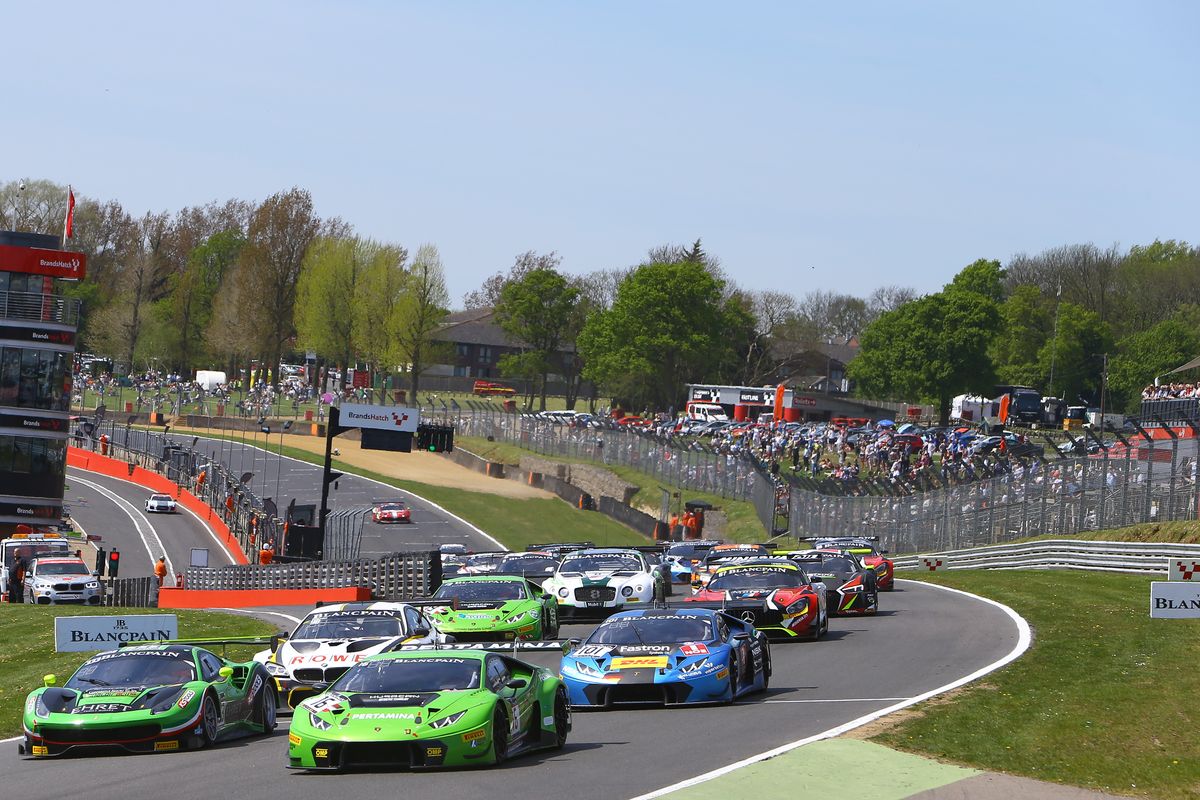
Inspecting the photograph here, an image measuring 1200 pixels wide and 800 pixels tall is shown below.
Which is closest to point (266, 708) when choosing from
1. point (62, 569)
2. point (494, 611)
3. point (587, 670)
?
point (587, 670)

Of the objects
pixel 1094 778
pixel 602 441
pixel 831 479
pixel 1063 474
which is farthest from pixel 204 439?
pixel 1094 778

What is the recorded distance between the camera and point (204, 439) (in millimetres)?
102062

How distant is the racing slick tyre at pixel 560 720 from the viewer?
14539 millimetres

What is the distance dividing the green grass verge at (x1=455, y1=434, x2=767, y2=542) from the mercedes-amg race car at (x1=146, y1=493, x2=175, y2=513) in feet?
76.7

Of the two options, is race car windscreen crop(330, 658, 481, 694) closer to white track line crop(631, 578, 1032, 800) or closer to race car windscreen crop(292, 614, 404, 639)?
white track line crop(631, 578, 1032, 800)

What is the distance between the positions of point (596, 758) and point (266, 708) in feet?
16.0

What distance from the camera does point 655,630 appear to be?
1812cm

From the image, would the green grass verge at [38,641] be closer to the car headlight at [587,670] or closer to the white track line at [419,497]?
the car headlight at [587,670]

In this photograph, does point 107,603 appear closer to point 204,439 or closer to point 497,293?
point 204,439

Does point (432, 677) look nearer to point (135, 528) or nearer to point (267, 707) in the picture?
point (267, 707)

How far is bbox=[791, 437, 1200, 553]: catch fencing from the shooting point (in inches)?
1604

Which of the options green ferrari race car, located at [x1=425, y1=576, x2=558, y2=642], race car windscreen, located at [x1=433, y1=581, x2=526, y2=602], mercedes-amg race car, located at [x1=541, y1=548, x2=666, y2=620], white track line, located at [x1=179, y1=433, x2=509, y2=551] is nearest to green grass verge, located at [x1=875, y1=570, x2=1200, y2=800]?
mercedes-amg race car, located at [x1=541, y1=548, x2=666, y2=620]

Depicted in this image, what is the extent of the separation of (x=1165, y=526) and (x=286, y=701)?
27.9 meters

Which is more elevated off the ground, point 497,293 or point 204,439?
point 497,293
